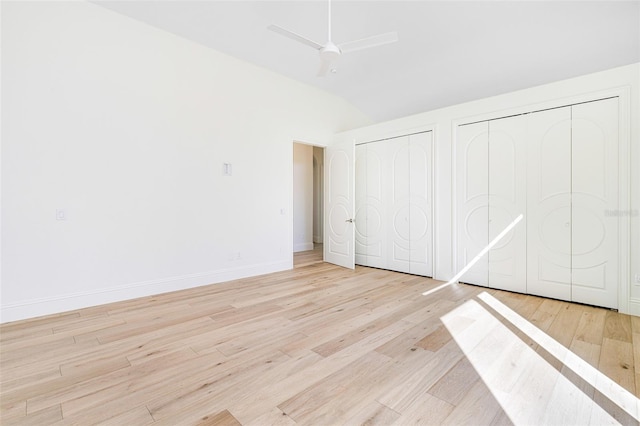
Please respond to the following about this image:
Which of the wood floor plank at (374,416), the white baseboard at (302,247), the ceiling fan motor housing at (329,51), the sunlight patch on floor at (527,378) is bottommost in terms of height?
the wood floor plank at (374,416)

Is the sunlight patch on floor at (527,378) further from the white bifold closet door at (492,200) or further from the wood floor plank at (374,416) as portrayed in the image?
the white bifold closet door at (492,200)

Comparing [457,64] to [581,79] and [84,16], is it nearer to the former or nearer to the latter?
[581,79]

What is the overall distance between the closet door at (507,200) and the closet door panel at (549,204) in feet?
0.25

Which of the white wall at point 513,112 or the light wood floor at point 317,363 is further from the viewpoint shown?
the white wall at point 513,112

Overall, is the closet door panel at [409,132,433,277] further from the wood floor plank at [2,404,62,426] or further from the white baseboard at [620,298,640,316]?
the wood floor plank at [2,404,62,426]

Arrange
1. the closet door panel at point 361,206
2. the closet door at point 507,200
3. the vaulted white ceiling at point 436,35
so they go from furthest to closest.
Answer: the closet door panel at point 361,206 → the closet door at point 507,200 → the vaulted white ceiling at point 436,35

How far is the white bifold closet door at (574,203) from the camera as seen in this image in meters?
3.05

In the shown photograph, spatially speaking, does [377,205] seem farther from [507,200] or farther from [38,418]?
[38,418]

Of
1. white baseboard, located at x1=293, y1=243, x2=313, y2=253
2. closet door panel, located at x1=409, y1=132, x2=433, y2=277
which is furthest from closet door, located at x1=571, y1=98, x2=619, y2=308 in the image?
white baseboard, located at x1=293, y1=243, x2=313, y2=253

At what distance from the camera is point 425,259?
450 cm

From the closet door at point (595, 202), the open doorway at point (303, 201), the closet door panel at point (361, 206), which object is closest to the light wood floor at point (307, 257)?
the open doorway at point (303, 201)

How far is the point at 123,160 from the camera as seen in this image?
343cm

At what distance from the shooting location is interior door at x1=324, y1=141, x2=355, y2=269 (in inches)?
205

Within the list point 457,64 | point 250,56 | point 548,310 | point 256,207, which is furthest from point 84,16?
point 548,310
